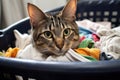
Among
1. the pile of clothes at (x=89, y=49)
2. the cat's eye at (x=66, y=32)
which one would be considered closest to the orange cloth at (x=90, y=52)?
the pile of clothes at (x=89, y=49)

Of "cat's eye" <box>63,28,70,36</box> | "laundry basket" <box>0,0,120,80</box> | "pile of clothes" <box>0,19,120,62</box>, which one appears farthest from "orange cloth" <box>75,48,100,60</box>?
"laundry basket" <box>0,0,120,80</box>

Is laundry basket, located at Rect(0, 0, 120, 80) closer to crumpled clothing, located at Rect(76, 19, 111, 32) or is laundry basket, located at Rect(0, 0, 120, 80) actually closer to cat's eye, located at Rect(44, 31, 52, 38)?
cat's eye, located at Rect(44, 31, 52, 38)

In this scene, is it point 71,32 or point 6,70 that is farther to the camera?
point 71,32

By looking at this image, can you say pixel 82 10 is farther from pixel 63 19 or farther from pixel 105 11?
pixel 63 19

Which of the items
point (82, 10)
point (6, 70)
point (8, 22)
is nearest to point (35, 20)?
point (6, 70)

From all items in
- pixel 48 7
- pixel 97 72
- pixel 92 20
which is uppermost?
pixel 48 7

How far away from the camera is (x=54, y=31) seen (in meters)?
0.64

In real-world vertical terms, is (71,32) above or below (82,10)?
below

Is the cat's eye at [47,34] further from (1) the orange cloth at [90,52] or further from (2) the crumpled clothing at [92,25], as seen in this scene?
(2) the crumpled clothing at [92,25]

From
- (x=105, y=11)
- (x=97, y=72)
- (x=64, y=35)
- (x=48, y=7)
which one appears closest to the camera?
(x=97, y=72)

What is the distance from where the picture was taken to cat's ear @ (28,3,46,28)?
2.17 feet

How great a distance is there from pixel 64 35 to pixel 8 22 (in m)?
0.74

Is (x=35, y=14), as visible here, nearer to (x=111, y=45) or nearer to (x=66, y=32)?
(x=66, y=32)

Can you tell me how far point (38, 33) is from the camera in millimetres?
676
